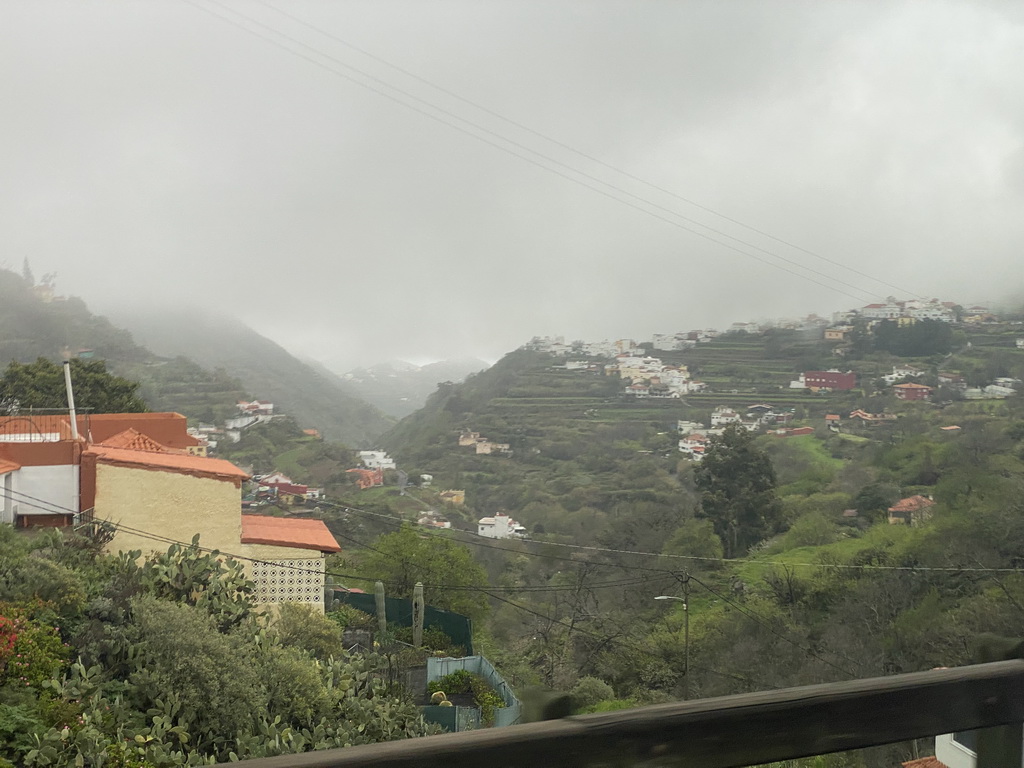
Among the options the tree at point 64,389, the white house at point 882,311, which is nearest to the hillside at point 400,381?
the white house at point 882,311

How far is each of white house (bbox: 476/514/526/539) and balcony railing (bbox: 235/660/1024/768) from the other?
35.8 meters

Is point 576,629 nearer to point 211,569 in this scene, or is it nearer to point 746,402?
point 211,569

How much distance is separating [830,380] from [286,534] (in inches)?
2047

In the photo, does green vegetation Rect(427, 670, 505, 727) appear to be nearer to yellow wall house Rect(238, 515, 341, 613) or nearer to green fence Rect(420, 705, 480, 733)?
green fence Rect(420, 705, 480, 733)

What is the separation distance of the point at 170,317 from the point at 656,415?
52.0 meters

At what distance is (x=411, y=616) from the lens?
17.7 m

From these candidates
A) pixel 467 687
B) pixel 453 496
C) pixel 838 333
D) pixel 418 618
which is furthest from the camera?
pixel 838 333

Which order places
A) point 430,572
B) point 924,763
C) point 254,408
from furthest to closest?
1. point 254,408
2. point 430,572
3. point 924,763

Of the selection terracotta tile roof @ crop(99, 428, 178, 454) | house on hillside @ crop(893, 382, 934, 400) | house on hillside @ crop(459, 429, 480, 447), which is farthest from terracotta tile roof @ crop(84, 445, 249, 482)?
house on hillside @ crop(893, 382, 934, 400)

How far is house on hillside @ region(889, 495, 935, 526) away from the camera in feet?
94.5

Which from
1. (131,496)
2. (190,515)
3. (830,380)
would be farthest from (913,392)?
(131,496)

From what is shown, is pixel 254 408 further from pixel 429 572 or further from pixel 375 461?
pixel 429 572

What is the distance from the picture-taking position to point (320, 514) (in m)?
30.9

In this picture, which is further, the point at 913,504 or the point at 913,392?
the point at 913,392
